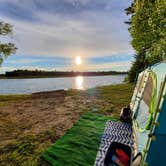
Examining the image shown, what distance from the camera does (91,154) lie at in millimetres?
6062

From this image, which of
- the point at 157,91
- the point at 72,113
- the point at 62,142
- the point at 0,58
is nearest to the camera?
the point at 157,91

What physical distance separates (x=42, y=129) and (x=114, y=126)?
278cm

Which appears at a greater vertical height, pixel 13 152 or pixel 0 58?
pixel 0 58

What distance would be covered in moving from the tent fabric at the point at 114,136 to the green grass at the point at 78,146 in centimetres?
16

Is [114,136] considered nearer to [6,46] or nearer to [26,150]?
[26,150]

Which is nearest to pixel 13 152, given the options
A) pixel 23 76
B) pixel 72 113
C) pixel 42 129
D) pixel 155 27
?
pixel 42 129

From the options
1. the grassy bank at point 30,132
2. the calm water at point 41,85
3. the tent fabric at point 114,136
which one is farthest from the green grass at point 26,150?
the calm water at point 41,85

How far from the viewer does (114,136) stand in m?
7.34

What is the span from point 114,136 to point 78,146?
1415mm

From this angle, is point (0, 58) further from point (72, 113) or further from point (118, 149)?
point (118, 149)

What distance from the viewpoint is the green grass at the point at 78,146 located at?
18.7 feet

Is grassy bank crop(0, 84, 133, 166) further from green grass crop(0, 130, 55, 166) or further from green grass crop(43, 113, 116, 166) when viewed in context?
green grass crop(43, 113, 116, 166)

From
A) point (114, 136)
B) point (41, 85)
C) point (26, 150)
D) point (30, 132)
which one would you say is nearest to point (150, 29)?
point (114, 136)

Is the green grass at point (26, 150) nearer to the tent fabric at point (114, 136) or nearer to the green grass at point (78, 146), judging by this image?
the green grass at point (78, 146)
